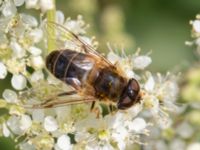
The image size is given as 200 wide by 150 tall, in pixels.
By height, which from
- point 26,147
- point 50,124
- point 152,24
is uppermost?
point 152,24

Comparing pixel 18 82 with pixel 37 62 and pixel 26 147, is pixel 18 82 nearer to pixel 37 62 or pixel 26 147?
pixel 37 62

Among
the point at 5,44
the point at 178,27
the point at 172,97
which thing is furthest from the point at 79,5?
the point at 5,44

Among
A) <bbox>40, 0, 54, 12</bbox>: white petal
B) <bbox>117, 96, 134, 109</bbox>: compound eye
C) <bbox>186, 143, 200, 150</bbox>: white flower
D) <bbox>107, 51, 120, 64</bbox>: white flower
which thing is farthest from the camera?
<bbox>186, 143, 200, 150</bbox>: white flower

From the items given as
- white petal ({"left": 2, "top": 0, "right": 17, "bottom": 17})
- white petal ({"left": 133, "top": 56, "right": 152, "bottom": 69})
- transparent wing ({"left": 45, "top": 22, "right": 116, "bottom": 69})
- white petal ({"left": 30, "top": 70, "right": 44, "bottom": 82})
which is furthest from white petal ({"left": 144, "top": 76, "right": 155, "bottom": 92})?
white petal ({"left": 2, "top": 0, "right": 17, "bottom": 17})

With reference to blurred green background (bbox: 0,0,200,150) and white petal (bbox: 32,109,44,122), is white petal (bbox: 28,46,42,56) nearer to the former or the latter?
white petal (bbox: 32,109,44,122)

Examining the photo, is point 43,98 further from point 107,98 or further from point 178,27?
point 178,27

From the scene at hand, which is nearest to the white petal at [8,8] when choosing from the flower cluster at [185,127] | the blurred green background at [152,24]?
the flower cluster at [185,127]

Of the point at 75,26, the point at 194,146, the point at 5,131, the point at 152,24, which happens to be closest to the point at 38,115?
the point at 5,131
